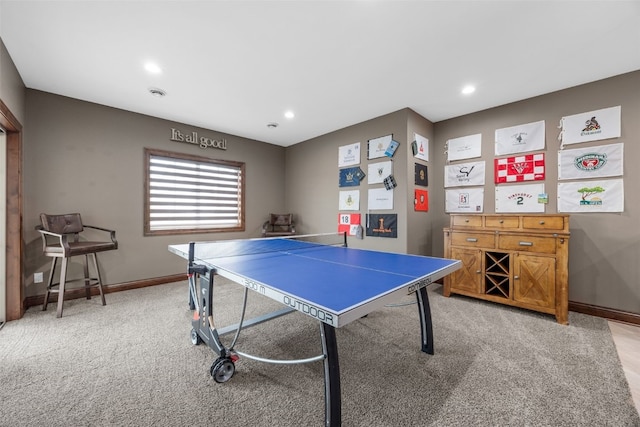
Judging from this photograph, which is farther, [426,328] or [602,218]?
[602,218]

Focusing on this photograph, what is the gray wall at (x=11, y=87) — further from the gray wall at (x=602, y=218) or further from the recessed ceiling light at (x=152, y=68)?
the gray wall at (x=602, y=218)

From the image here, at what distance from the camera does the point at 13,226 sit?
2.59m

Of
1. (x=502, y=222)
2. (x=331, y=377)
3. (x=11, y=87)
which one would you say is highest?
(x=11, y=87)

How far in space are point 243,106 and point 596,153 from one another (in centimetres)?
426

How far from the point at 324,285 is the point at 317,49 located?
2.15 meters

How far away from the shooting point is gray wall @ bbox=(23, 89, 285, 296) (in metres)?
3.06

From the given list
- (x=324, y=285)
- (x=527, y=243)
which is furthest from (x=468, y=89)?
(x=324, y=285)

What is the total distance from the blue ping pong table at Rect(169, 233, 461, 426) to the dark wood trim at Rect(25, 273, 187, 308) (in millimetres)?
2104

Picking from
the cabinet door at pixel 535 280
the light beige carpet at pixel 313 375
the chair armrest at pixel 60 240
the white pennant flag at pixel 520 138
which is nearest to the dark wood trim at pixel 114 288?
the light beige carpet at pixel 313 375

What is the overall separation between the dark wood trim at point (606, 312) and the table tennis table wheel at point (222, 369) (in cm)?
368

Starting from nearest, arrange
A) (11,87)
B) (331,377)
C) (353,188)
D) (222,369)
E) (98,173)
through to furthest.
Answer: (331,377) → (222,369) → (11,87) → (98,173) → (353,188)

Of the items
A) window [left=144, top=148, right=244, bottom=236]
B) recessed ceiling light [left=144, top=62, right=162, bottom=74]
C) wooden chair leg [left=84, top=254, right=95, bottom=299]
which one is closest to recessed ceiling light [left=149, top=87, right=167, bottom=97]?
recessed ceiling light [left=144, top=62, right=162, bottom=74]

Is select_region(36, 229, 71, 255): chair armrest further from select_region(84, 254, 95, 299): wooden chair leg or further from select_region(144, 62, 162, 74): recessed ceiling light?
select_region(144, 62, 162, 74): recessed ceiling light

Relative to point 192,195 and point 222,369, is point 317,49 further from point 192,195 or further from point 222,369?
point 192,195
